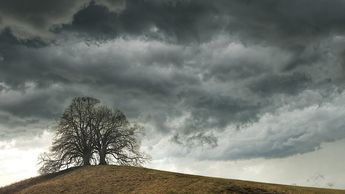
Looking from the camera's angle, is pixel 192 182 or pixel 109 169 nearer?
pixel 192 182

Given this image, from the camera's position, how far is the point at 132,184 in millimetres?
56781

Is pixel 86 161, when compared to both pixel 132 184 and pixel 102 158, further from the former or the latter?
pixel 132 184

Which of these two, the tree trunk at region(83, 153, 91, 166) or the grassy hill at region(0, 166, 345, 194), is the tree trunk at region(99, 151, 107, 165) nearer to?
the tree trunk at region(83, 153, 91, 166)

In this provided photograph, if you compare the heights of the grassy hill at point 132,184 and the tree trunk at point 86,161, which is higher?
the tree trunk at point 86,161

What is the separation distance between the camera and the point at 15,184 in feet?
233

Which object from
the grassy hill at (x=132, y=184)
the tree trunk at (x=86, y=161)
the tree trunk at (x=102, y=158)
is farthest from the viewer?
the tree trunk at (x=102, y=158)

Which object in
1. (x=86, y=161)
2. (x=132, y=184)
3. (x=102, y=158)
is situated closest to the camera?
(x=132, y=184)

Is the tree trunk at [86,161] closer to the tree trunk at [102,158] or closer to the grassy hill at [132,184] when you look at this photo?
the tree trunk at [102,158]

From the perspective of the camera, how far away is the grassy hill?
5206 cm

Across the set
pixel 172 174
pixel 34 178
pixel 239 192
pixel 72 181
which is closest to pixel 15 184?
pixel 34 178

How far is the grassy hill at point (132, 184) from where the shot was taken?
5206cm

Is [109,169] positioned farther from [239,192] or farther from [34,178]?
[239,192]

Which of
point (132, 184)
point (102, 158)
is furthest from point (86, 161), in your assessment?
point (132, 184)

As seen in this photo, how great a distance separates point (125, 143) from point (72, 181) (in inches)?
792
